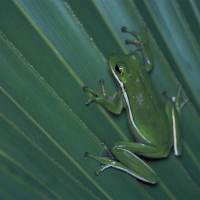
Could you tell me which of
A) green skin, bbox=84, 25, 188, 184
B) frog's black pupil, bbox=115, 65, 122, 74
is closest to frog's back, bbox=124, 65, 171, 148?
green skin, bbox=84, 25, 188, 184

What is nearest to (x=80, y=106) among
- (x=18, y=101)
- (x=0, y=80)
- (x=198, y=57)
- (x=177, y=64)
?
(x=18, y=101)

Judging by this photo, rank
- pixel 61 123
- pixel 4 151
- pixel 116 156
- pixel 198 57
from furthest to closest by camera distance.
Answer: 1. pixel 116 156
2. pixel 198 57
3. pixel 61 123
4. pixel 4 151

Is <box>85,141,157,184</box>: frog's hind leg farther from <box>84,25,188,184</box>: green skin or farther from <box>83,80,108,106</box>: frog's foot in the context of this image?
<box>83,80,108,106</box>: frog's foot

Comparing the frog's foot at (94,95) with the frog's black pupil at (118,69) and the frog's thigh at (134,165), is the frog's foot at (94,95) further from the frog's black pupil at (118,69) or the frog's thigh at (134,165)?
the frog's thigh at (134,165)

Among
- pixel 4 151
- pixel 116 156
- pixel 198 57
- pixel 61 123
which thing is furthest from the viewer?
pixel 116 156

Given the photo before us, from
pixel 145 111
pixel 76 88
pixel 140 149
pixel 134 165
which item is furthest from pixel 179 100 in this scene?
pixel 76 88

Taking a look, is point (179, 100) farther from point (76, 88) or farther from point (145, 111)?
point (76, 88)

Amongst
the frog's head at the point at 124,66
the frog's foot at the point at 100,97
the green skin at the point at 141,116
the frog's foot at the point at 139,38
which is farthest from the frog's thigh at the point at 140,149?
the frog's foot at the point at 139,38

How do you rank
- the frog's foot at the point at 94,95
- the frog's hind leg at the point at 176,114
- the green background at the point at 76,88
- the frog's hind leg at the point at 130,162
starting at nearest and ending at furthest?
the green background at the point at 76,88 < the frog's foot at the point at 94,95 < the frog's hind leg at the point at 130,162 < the frog's hind leg at the point at 176,114

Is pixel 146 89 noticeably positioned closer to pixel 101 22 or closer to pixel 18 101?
pixel 101 22
